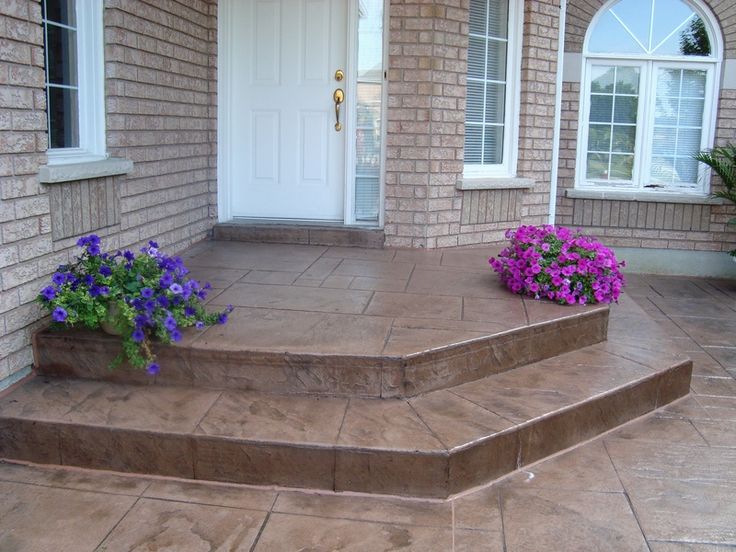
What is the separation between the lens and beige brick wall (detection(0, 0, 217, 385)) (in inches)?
132

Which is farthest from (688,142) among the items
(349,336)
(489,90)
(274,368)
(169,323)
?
(169,323)

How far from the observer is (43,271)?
363 cm

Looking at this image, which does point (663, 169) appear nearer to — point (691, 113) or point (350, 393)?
point (691, 113)

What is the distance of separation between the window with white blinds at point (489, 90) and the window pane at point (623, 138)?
197 cm

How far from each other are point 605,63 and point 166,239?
489 cm

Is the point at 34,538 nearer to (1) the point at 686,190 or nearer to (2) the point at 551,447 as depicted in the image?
(2) the point at 551,447

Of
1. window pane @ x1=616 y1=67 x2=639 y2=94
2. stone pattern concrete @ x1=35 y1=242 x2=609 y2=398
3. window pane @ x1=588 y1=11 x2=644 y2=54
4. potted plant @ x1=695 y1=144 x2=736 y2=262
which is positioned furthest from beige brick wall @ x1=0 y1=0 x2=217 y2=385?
potted plant @ x1=695 y1=144 x2=736 y2=262

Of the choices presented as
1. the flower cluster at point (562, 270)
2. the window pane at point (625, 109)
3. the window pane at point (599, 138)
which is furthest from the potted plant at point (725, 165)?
the flower cluster at point (562, 270)

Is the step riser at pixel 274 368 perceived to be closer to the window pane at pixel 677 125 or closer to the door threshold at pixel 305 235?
the door threshold at pixel 305 235

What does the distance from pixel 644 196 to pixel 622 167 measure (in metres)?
0.41

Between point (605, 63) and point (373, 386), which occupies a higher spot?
point (605, 63)

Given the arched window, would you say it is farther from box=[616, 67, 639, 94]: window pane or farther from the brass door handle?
the brass door handle

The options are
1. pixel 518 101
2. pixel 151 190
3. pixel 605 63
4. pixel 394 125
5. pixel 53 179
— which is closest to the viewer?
pixel 53 179

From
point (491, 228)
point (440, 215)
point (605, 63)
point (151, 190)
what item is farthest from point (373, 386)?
point (605, 63)
